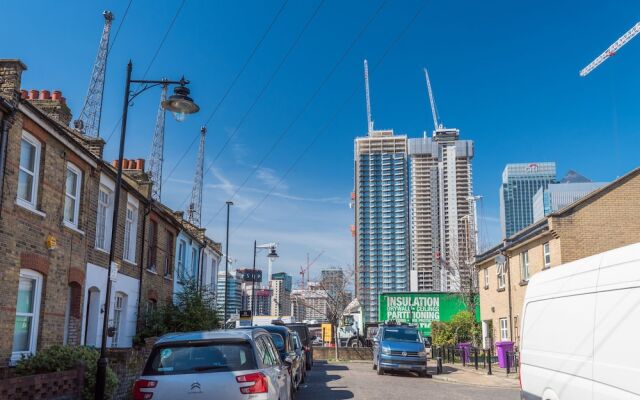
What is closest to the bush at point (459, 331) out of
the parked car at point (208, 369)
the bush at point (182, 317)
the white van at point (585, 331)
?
the bush at point (182, 317)

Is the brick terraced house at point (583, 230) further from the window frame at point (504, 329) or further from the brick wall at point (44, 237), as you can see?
the brick wall at point (44, 237)

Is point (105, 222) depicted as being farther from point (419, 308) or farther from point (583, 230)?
point (419, 308)

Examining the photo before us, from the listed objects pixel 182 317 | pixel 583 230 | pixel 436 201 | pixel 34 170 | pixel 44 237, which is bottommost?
pixel 182 317

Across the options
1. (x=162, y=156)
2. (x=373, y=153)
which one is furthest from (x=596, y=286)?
(x=373, y=153)

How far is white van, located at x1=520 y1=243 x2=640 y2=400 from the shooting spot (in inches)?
234

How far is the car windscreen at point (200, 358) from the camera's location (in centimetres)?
749

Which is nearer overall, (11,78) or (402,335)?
(11,78)

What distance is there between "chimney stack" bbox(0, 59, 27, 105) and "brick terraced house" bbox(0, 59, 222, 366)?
0.02 metres

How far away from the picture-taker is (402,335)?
907 inches

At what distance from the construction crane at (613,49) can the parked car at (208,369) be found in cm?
8783

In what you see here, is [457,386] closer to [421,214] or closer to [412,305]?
[412,305]

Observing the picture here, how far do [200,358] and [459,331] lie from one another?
3002 centimetres

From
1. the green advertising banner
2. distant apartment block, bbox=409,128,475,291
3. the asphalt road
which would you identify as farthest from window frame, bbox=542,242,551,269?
distant apartment block, bbox=409,128,475,291

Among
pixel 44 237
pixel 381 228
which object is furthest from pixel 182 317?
pixel 381 228
